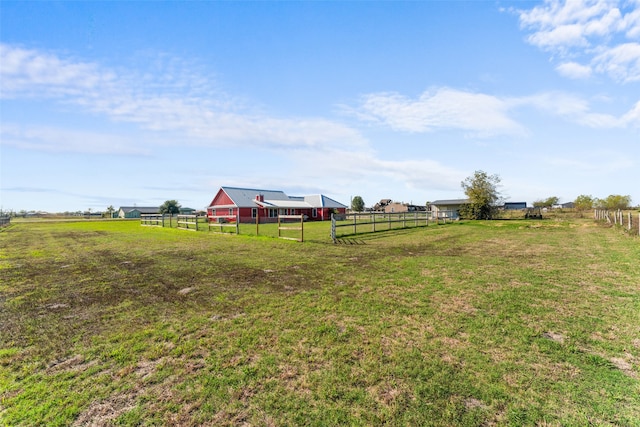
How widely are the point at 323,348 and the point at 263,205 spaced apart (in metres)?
38.9

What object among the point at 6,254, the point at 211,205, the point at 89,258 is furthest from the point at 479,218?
the point at 6,254

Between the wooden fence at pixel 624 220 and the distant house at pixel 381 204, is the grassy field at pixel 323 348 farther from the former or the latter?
the distant house at pixel 381 204

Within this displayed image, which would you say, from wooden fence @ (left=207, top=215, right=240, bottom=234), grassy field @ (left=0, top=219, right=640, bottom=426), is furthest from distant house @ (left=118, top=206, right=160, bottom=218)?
grassy field @ (left=0, top=219, right=640, bottom=426)

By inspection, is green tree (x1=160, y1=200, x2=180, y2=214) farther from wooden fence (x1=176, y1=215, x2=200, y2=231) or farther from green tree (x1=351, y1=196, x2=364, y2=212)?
wooden fence (x1=176, y1=215, x2=200, y2=231)

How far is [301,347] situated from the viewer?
3.85 m

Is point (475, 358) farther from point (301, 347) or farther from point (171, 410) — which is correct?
point (171, 410)

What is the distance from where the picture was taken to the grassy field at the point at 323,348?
8.87ft

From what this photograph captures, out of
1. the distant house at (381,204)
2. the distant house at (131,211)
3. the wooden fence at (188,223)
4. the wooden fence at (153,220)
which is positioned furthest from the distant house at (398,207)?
the distant house at (131,211)

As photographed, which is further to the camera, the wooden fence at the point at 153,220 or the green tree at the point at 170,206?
the green tree at the point at 170,206

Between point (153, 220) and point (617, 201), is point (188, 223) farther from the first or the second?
point (617, 201)

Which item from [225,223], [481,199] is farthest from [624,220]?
[225,223]

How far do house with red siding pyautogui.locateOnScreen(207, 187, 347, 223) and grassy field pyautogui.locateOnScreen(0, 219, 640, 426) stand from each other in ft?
98.3

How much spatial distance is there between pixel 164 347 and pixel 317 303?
265 centimetres

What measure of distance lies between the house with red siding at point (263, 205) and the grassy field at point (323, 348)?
30.0m
